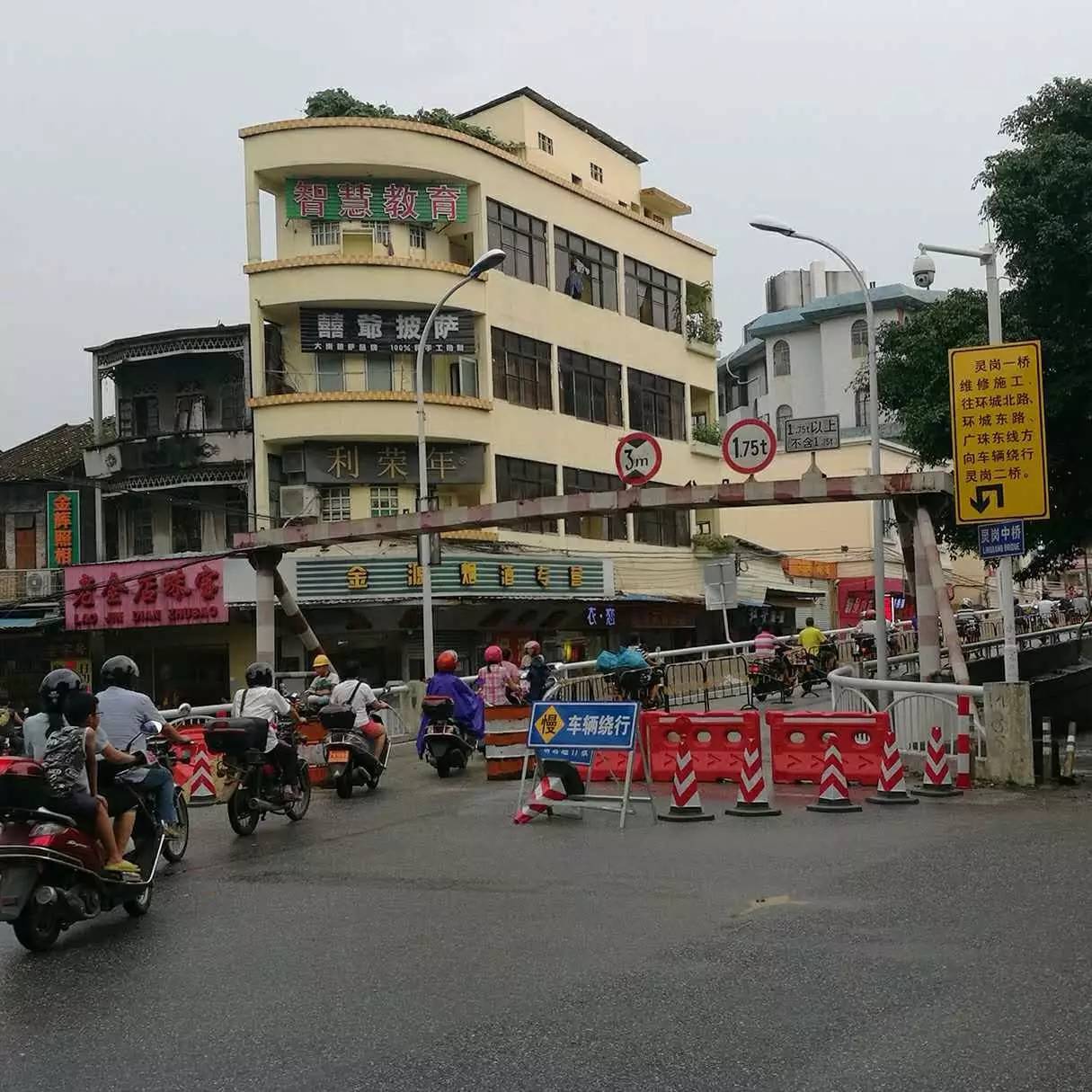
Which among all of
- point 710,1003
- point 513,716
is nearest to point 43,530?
point 513,716

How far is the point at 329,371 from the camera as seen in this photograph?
3494 centimetres

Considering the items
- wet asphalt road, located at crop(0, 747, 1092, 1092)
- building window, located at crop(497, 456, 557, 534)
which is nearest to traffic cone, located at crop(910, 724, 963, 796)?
wet asphalt road, located at crop(0, 747, 1092, 1092)

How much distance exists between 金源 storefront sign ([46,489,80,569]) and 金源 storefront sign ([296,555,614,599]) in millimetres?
6272

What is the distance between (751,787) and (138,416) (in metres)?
26.6

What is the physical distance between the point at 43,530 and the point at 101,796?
2906cm

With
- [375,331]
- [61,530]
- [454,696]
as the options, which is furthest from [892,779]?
[61,530]

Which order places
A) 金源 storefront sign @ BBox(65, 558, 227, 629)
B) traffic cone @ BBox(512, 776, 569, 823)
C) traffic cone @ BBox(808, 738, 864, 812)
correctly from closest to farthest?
traffic cone @ BBox(512, 776, 569, 823)
traffic cone @ BBox(808, 738, 864, 812)
金源 storefront sign @ BBox(65, 558, 227, 629)

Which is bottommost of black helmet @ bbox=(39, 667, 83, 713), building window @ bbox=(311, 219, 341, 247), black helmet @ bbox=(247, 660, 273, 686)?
black helmet @ bbox=(247, 660, 273, 686)

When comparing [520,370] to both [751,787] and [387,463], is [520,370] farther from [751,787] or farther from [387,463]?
[751,787]

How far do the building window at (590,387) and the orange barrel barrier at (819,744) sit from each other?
25.4 m

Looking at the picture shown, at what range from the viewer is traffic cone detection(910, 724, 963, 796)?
14.1 m

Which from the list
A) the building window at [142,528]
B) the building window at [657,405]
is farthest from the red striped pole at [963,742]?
the building window at [657,405]

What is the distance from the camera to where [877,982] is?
6562mm

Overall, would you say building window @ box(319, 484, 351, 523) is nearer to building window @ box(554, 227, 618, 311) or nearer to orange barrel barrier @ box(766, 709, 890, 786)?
building window @ box(554, 227, 618, 311)
